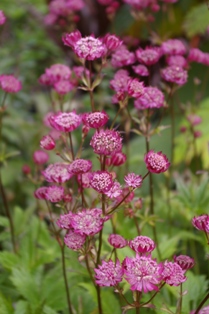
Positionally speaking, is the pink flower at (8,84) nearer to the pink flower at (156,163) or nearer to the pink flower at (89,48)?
the pink flower at (89,48)

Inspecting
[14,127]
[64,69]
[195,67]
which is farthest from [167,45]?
[195,67]

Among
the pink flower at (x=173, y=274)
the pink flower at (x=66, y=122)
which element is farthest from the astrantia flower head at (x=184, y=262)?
the pink flower at (x=66, y=122)

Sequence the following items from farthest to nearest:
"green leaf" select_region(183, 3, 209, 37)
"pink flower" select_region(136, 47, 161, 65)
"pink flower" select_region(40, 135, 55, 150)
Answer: "green leaf" select_region(183, 3, 209, 37) → "pink flower" select_region(136, 47, 161, 65) → "pink flower" select_region(40, 135, 55, 150)

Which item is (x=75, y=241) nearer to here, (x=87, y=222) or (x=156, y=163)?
(x=87, y=222)

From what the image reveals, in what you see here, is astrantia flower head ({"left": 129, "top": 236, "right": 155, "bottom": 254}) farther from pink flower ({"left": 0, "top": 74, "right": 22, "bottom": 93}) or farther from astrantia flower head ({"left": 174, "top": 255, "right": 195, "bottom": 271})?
pink flower ({"left": 0, "top": 74, "right": 22, "bottom": 93})

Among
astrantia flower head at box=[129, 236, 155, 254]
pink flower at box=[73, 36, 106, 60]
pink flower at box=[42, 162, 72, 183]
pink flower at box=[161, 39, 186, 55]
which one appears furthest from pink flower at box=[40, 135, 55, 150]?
pink flower at box=[161, 39, 186, 55]

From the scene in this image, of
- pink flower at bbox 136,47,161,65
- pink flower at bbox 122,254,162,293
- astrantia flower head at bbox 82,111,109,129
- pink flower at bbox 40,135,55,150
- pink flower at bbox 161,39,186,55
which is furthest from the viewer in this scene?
pink flower at bbox 161,39,186,55
